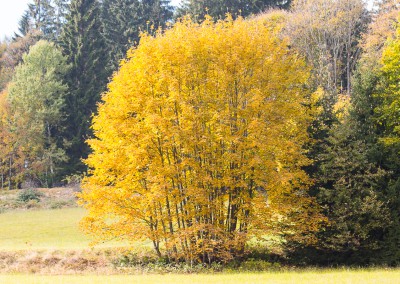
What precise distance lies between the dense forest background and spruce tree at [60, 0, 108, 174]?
0.14 m

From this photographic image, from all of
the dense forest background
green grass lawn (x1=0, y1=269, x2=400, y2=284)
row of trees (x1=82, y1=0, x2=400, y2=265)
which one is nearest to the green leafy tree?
the dense forest background

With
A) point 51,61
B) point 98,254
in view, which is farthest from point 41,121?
point 98,254

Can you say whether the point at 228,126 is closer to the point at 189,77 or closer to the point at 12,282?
the point at 189,77

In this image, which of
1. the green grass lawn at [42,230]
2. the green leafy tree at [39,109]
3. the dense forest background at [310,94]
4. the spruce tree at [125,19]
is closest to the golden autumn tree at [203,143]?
the dense forest background at [310,94]

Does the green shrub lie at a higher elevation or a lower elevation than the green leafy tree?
lower

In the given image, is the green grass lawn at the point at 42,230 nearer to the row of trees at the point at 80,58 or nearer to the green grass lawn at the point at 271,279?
the green grass lawn at the point at 271,279

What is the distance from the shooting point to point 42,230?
3155 cm

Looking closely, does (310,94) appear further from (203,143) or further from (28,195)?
(28,195)

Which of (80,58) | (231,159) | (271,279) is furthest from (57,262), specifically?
(80,58)

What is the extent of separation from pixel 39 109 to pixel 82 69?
938cm

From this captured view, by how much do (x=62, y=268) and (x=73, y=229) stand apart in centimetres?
1074

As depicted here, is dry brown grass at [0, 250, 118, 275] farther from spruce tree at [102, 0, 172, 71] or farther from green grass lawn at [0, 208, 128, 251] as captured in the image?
spruce tree at [102, 0, 172, 71]

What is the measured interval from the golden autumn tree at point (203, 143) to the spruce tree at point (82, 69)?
3594cm

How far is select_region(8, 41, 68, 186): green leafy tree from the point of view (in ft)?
170
